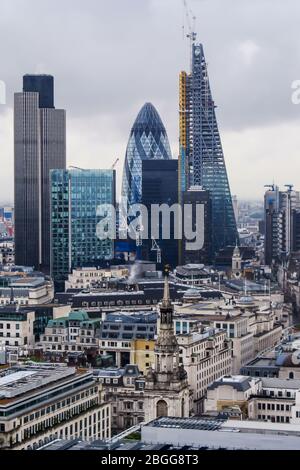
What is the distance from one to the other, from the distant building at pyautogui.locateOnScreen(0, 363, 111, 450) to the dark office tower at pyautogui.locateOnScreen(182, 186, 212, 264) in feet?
72.7

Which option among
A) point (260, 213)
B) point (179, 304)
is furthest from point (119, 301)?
point (260, 213)

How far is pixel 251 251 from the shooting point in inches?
1677

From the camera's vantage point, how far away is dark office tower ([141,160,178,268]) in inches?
1519

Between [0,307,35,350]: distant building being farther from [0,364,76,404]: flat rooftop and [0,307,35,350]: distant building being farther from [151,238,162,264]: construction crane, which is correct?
[151,238,162,264]: construction crane

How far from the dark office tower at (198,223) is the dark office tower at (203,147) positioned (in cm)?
224

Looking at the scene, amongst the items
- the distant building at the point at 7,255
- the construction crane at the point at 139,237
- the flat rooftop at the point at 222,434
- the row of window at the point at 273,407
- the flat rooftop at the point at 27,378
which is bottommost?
the row of window at the point at 273,407

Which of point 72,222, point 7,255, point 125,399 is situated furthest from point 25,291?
point 7,255

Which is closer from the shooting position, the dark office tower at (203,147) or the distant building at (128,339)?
the distant building at (128,339)

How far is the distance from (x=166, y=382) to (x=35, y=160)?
25654mm

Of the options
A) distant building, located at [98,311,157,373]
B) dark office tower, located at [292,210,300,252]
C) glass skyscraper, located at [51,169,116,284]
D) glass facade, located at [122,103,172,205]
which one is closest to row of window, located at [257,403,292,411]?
distant building, located at [98,311,157,373]

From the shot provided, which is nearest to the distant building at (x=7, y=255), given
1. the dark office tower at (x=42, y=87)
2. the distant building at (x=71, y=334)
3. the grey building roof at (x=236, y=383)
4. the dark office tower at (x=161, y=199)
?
the dark office tower at (x=161, y=199)

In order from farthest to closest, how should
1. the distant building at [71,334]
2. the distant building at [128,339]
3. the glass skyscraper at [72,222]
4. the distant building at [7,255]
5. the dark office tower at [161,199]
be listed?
the distant building at [7,255], the dark office tower at [161,199], the glass skyscraper at [72,222], the distant building at [71,334], the distant building at [128,339]

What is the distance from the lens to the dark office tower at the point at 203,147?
142ft

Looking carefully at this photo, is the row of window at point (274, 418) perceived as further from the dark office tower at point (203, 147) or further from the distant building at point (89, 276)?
the dark office tower at point (203, 147)
